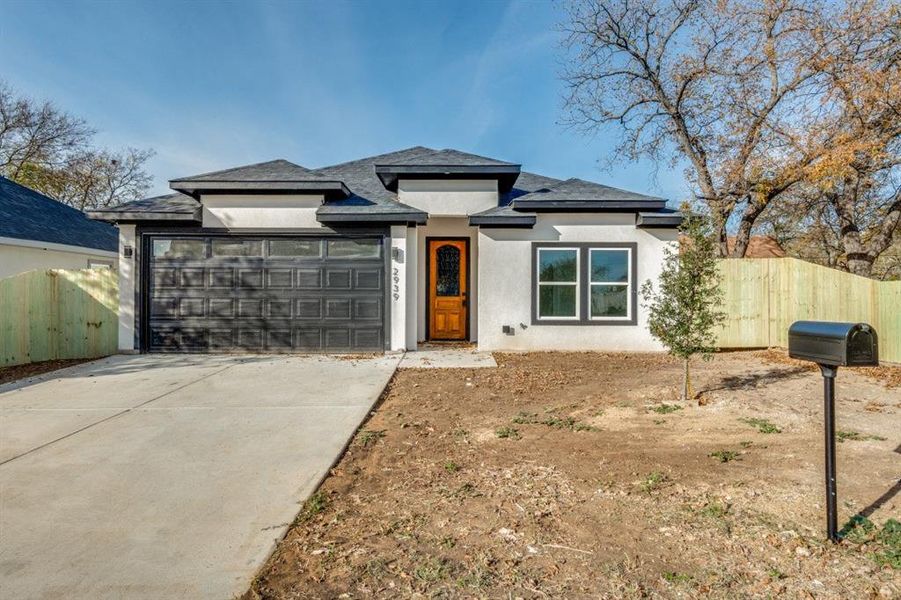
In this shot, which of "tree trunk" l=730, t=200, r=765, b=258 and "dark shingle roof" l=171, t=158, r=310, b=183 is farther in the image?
"tree trunk" l=730, t=200, r=765, b=258

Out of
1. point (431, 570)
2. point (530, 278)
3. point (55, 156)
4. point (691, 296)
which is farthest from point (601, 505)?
point (55, 156)

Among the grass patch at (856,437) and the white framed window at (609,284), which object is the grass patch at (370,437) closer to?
the grass patch at (856,437)

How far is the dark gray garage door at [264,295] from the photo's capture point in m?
9.00

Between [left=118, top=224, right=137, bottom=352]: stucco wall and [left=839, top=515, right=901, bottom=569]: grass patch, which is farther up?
[left=118, top=224, right=137, bottom=352]: stucco wall

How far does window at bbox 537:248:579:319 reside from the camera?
9.20 m

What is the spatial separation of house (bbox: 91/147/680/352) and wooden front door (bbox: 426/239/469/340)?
4.21 feet

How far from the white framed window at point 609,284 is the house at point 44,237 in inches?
553

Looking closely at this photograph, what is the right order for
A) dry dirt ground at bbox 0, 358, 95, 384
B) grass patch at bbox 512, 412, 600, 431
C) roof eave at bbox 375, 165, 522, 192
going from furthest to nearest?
roof eave at bbox 375, 165, 522, 192 → dry dirt ground at bbox 0, 358, 95, 384 → grass patch at bbox 512, 412, 600, 431

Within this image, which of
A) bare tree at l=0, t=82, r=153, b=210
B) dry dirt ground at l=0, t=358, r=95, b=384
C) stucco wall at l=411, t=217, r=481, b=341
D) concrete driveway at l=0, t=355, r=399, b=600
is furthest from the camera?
bare tree at l=0, t=82, r=153, b=210

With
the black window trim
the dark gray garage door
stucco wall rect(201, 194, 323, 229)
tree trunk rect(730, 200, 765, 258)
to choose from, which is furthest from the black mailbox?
tree trunk rect(730, 200, 765, 258)

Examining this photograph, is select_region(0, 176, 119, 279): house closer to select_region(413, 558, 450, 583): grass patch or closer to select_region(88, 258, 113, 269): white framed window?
select_region(88, 258, 113, 269): white framed window

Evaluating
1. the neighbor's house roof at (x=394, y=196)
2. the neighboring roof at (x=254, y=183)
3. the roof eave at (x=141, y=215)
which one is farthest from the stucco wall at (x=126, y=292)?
the neighboring roof at (x=254, y=183)

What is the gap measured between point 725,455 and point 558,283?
581 centimetres

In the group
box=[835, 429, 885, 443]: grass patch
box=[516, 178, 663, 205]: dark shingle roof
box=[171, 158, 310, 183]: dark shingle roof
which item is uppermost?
box=[171, 158, 310, 183]: dark shingle roof
